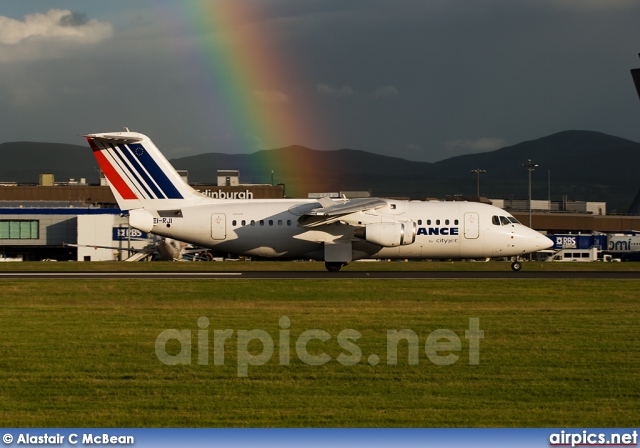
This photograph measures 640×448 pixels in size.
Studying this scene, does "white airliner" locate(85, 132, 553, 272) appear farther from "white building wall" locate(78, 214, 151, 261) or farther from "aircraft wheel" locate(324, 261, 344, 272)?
"white building wall" locate(78, 214, 151, 261)

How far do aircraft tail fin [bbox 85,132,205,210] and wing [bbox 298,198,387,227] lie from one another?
729 cm

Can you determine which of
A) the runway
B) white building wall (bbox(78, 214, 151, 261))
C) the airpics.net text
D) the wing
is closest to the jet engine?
the wing

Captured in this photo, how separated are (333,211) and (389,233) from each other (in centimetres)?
303

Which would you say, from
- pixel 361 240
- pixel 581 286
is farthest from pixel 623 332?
pixel 361 240

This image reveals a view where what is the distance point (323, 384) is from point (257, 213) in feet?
101

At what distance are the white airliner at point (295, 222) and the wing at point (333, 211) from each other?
0.05 meters

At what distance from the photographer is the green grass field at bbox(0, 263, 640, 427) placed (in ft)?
47.4

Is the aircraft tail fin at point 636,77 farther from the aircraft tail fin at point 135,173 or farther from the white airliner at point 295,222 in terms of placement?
the aircraft tail fin at point 135,173

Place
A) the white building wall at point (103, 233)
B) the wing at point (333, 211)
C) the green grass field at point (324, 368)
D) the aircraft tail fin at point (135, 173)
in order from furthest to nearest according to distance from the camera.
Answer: the white building wall at point (103, 233) < the aircraft tail fin at point (135, 173) < the wing at point (333, 211) < the green grass field at point (324, 368)

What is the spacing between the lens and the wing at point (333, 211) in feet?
146

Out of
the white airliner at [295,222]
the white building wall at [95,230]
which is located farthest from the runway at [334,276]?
the white building wall at [95,230]

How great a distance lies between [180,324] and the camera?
24438 millimetres

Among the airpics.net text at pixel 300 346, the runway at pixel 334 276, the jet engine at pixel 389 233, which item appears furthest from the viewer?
the jet engine at pixel 389 233

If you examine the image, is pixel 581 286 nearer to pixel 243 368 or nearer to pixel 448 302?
pixel 448 302
